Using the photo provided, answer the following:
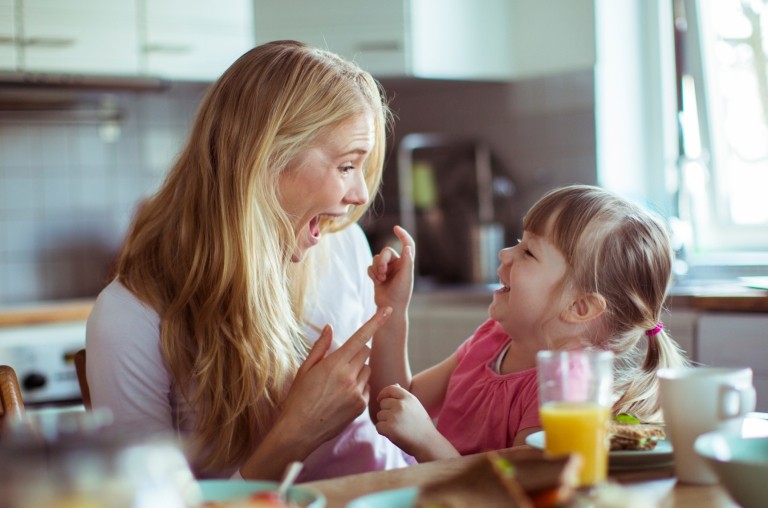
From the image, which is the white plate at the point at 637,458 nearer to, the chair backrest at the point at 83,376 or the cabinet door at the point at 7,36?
the chair backrest at the point at 83,376

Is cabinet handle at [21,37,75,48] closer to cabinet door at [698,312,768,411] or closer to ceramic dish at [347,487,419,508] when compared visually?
cabinet door at [698,312,768,411]

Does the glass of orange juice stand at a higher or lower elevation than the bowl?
higher

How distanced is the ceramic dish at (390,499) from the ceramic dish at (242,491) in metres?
0.04

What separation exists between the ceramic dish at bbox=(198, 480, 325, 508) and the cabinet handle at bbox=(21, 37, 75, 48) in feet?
8.62

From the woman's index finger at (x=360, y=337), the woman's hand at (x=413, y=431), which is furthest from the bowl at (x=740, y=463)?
the woman's index finger at (x=360, y=337)

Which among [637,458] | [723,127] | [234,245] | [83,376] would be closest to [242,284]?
[234,245]

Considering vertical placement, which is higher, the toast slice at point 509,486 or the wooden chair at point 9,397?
the wooden chair at point 9,397

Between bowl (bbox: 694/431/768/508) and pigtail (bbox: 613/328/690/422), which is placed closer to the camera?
bowl (bbox: 694/431/768/508)

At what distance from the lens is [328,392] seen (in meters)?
1.36

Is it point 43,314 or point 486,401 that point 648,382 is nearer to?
point 486,401

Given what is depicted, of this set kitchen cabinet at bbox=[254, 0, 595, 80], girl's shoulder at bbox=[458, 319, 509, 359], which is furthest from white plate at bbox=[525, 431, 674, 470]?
kitchen cabinet at bbox=[254, 0, 595, 80]

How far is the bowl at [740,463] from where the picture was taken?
33.8 inches

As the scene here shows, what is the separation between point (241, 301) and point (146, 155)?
246 cm

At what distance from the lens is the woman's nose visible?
63.4 inches
